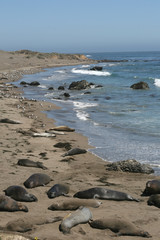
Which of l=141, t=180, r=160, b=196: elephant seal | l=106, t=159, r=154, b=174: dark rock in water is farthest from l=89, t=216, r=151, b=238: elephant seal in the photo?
l=106, t=159, r=154, b=174: dark rock in water

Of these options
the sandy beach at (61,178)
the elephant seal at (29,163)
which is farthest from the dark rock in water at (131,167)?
the elephant seal at (29,163)

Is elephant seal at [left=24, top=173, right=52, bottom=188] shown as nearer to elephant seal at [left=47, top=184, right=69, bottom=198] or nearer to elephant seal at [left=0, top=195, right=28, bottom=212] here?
elephant seal at [left=47, top=184, right=69, bottom=198]

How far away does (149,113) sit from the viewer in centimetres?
1806

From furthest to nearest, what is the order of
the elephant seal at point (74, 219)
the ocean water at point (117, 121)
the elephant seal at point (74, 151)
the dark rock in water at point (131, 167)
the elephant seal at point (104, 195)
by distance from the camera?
the ocean water at point (117, 121), the elephant seal at point (74, 151), the dark rock in water at point (131, 167), the elephant seal at point (104, 195), the elephant seal at point (74, 219)

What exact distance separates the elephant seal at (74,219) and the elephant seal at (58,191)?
1269 millimetres

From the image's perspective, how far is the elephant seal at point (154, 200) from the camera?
256 inches

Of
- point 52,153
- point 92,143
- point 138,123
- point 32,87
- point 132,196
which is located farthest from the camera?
point 32,87

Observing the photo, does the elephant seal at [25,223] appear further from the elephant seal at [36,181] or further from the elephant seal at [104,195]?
the elephant seal at [36,181]

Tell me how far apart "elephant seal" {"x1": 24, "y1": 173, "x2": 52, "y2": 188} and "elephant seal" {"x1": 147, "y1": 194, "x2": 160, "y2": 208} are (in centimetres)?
249

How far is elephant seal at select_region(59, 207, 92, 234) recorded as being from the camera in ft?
17.3

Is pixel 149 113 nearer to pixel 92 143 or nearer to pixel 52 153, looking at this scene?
pixel 92 143

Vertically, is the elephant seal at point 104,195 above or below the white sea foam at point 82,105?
below

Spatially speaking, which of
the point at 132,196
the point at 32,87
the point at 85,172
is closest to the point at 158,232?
the point at 132,196

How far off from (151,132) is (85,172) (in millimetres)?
5388
